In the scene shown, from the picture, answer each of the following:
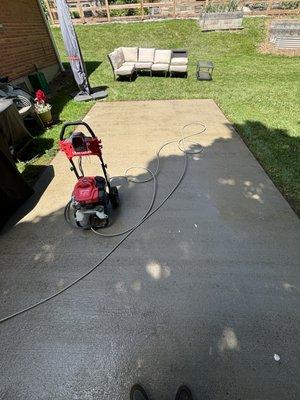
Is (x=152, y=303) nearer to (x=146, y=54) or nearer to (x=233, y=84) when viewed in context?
(x=233, y=84)

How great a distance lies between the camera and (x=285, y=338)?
256cm

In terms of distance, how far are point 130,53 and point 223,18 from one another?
7.12m

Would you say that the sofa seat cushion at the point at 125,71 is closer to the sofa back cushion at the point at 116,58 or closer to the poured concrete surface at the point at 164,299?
the sofa back cushion at the point at 116,58

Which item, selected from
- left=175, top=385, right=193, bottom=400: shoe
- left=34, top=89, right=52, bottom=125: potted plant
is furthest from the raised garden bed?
left=175, top=385, right=193, bottom=400: shoe

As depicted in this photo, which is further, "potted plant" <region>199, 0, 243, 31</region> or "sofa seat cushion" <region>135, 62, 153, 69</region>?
"potted plant" <region>199, 0, 243, 31</region>

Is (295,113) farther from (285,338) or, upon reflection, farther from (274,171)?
(285,338)

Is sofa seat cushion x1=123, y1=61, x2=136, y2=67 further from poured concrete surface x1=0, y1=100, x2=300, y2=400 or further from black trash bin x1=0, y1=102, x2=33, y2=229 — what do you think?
poured concrete surface x1=0, y1=100, x2=300, y2=400

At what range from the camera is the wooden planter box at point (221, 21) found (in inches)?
532

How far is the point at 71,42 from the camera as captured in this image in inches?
294

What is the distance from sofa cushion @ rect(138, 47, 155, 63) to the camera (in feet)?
34.3

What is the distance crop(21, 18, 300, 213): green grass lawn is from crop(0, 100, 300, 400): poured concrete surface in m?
1.19

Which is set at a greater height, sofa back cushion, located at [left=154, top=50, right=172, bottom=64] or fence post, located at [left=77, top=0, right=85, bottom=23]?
fence post, located at [left=77, top=0, right=85, bottom=23]

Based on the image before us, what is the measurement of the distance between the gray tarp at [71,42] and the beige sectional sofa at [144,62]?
2.01 m

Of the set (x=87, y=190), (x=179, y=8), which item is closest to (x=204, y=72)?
(x=179, y=8)
